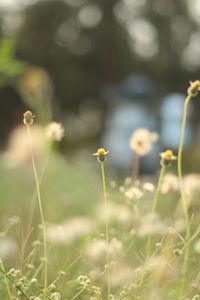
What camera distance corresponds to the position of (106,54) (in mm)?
14641

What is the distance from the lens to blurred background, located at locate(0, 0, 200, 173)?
43.3ft

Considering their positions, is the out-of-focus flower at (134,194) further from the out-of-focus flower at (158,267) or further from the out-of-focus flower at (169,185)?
the out-of-focus flower at (158,267)

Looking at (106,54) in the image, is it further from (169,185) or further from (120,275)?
(120,275)

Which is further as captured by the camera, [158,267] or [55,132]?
[55,132]

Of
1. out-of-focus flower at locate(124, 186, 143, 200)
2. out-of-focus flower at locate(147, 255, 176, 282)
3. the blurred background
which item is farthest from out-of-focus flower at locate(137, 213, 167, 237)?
the blurred background

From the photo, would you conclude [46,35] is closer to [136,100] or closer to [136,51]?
[136,51]

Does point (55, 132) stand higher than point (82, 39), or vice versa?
point (82, 39)

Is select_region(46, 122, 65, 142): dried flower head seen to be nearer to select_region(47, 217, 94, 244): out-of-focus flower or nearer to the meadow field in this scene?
the meadow field

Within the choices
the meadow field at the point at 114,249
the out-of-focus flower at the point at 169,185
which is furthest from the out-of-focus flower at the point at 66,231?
the out-of-focus flower at the point at 169,185

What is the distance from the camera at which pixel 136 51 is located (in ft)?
49.7

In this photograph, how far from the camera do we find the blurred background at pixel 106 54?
43.3 feet

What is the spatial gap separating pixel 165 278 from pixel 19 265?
15.5 inches

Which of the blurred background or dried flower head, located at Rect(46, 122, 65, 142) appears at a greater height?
the blurred background

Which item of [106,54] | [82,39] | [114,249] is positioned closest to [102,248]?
[114,249]
